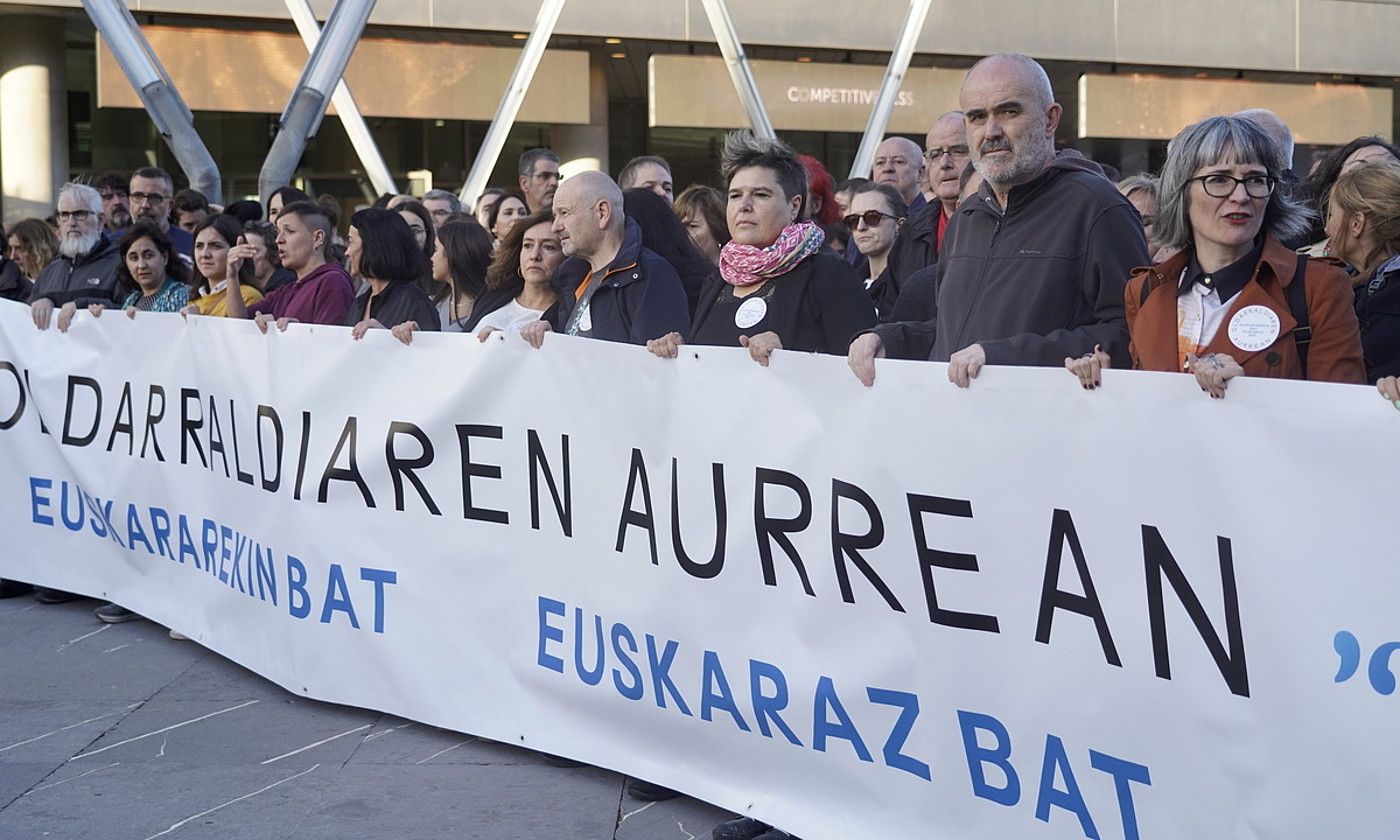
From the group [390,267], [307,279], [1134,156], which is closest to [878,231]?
[390,267]

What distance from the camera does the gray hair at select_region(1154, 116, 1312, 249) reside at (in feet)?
10.8

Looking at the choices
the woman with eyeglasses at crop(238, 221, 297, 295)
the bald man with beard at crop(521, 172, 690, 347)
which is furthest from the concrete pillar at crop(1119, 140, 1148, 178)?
the bald man with beard at crop(521, 172, 690, 347)

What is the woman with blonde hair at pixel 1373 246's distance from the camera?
12.3 ft

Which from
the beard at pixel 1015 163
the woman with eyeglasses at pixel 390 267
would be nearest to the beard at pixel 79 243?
the woman with eyeglasses at pixel 390 267

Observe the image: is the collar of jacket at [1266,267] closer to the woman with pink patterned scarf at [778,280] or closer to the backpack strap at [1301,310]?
the backpack strap at [1301,310]

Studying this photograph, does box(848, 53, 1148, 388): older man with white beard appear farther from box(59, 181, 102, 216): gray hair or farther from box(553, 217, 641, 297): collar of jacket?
box(59, 181, 102, 216): gray hair

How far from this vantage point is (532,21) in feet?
56.4

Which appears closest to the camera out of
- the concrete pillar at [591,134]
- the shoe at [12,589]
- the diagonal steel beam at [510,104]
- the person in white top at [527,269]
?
the person in white top at [527,269]

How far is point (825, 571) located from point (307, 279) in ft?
11.4

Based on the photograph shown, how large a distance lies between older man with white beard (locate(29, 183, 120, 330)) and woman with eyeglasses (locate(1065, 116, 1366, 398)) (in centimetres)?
601

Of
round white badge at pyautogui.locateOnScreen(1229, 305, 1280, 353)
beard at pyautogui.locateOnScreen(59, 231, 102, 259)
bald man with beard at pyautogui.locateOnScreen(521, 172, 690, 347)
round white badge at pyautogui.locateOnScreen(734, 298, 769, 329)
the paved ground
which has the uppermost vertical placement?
beard at pyautogui.locateOnScreen(59, 231, 102, 259)

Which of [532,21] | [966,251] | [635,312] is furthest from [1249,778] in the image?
[532,21]

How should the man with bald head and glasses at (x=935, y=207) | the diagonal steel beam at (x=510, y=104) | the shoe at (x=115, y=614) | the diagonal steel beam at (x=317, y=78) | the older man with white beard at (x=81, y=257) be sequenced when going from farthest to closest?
1. the diagonal steel beam at (x=510, y=104)
2. the diagonal steel beam at (x=317, y=78)
3. the older man with white beard at (x=81, y=257)
4. the shoe at (x=115, y=614)
5. the man with bald head and glasses at (x=935, y=207)

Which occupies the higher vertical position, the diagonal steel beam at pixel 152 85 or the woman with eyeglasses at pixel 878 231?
the diagonal steel beam at pixel 152 85
